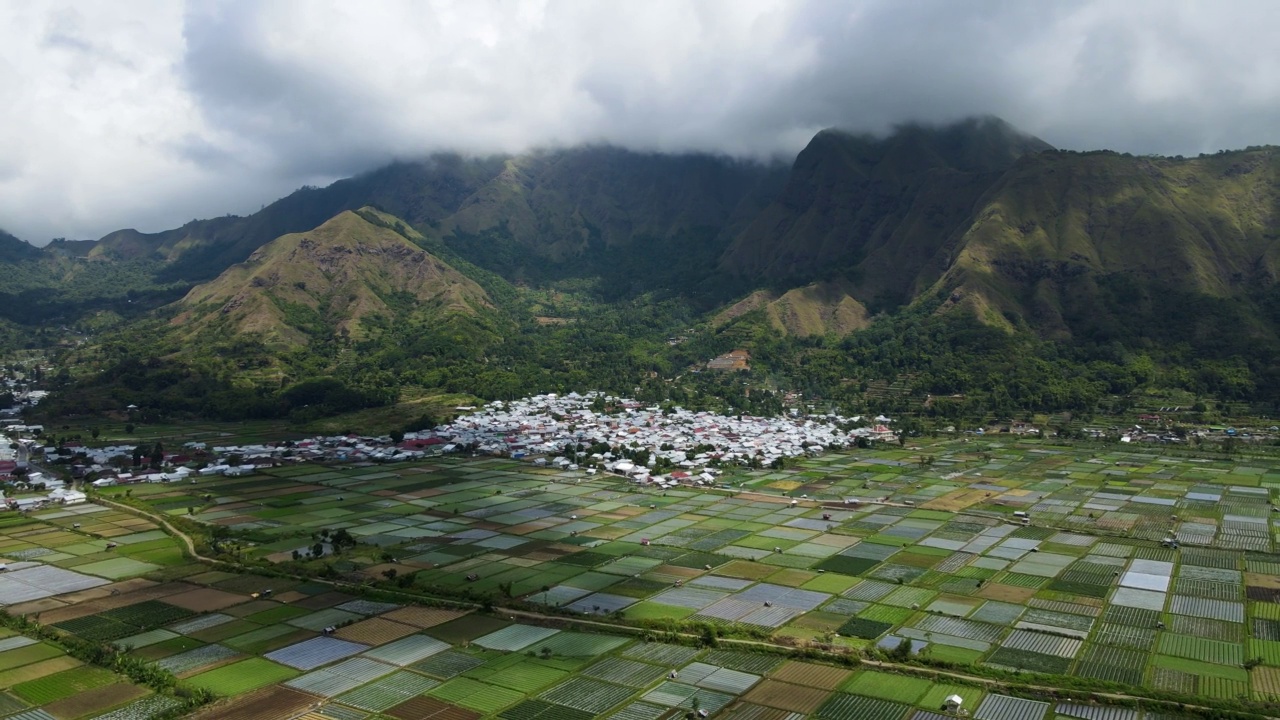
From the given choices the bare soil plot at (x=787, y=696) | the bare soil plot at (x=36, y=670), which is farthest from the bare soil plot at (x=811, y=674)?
the bare soil plot at (x=36, y=670)

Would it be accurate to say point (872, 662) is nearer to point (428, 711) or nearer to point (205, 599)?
point (428, 711)

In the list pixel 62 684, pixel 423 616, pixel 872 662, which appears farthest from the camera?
pixel 423 616

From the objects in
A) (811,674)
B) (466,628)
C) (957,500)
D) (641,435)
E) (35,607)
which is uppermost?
(35,607)

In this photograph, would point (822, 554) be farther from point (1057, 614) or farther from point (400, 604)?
point (400, 604)

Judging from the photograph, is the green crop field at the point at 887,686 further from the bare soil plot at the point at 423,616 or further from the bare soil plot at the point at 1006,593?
the bare soil plot at the point at 423,616

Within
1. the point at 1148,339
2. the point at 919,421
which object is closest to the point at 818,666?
the point at 919,421

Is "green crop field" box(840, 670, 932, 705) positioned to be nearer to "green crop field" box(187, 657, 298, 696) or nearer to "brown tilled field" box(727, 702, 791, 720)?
"brown tilled field" box(727, 702, 791, 720)

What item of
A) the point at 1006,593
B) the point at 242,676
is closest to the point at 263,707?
the point at 242,676
